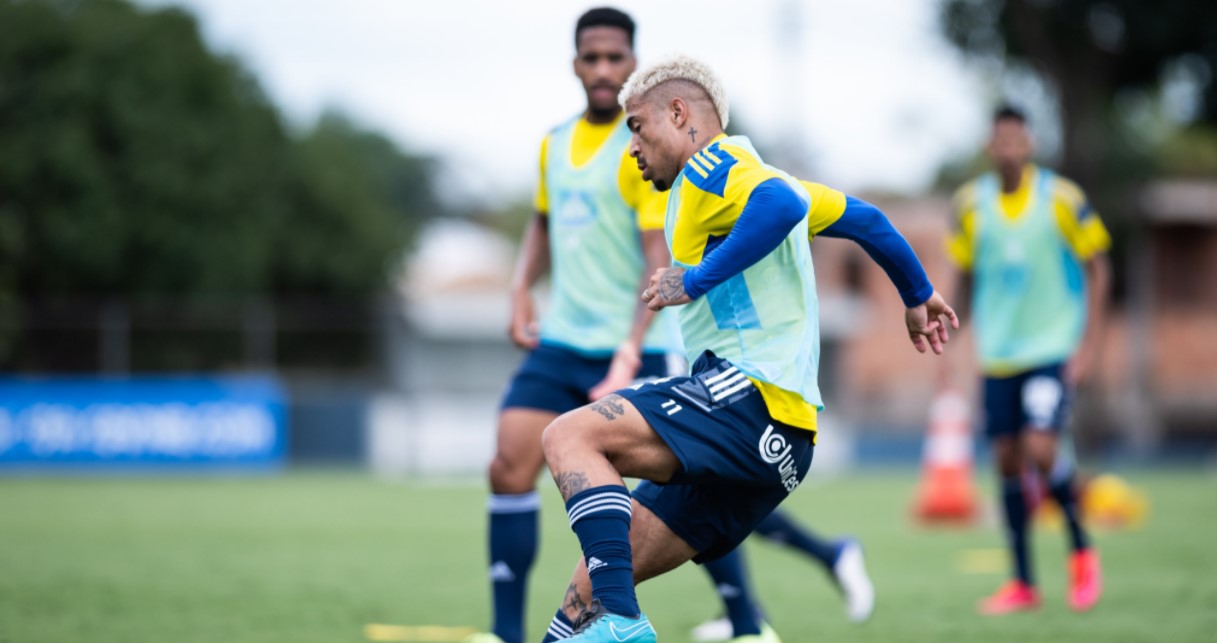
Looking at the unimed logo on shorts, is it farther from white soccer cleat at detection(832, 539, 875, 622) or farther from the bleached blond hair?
white soccer cleat at detection(832, 539, 875, 622)

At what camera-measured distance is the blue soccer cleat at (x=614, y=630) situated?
13.0 ft

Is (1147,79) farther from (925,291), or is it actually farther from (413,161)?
(413,161)

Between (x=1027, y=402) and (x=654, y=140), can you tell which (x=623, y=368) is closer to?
(x=654, y=140)

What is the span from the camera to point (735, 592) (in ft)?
19.2

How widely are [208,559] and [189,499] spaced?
23.6 feet

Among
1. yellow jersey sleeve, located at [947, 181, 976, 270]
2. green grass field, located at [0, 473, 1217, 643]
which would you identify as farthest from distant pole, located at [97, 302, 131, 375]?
yellow jersey sleeve, located at [947, 181, 976, 270]

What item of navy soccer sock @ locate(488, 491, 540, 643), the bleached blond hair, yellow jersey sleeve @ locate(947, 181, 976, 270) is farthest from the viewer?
yellow jersey sleeve @ locate(947, 181, 976, 270)

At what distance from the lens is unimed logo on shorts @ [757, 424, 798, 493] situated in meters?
4.26

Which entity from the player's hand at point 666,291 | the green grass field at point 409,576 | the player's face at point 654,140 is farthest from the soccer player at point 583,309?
the player's hand at point 666,291

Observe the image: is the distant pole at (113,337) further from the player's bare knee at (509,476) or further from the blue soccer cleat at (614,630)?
the blue soccer cleat at (614,630)

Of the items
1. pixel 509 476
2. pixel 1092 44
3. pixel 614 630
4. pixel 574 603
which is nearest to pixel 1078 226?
pixel 509 476

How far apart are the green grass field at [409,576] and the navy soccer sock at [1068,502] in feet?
1.30

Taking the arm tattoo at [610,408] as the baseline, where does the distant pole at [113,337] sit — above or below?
below

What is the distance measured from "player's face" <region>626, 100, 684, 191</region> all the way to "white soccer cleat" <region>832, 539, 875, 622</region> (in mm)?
3152
